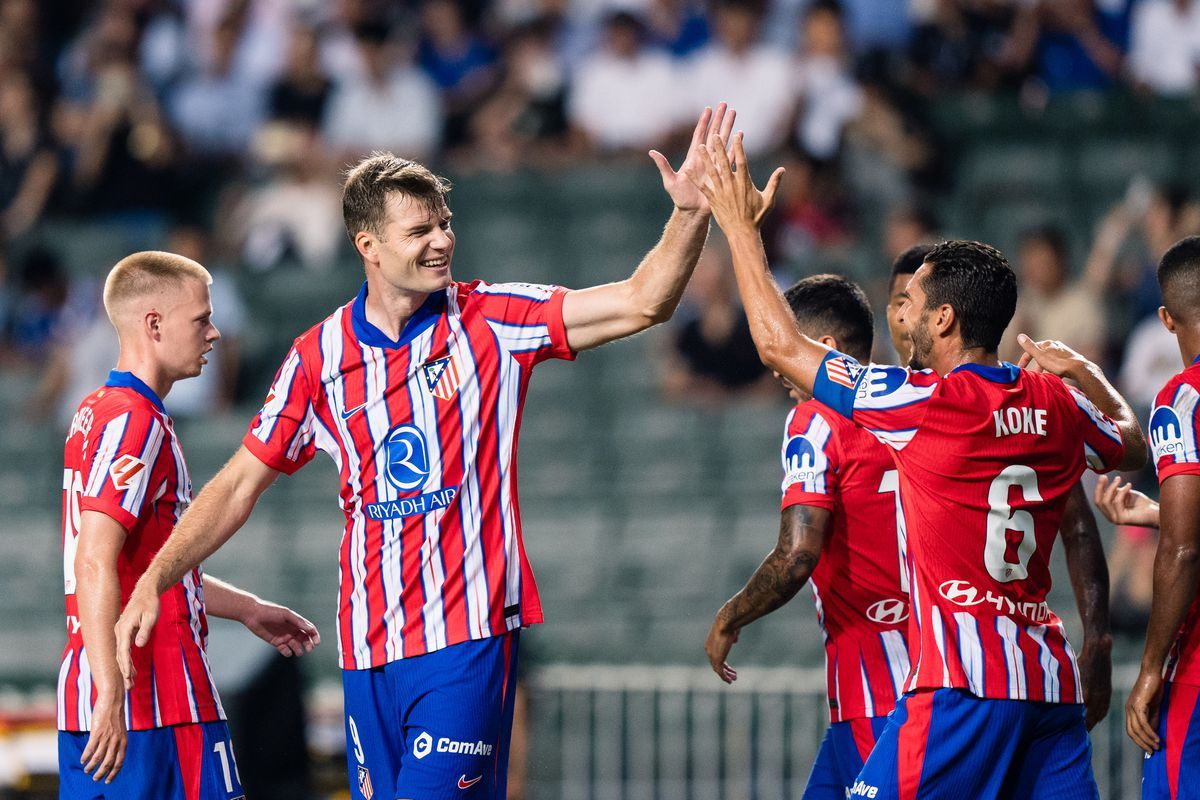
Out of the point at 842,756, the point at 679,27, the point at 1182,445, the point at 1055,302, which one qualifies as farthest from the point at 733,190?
the point at 679,27

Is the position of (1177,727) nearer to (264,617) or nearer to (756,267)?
(756,267)

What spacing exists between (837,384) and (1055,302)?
7033 mm

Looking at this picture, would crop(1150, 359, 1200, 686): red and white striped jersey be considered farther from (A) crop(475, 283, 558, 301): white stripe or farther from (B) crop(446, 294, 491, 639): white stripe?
(B) crop(446, 294, 491, 639): white stripe

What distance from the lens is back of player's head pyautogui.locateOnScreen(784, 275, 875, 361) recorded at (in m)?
5.82

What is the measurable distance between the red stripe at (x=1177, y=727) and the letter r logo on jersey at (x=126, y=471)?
136 inches

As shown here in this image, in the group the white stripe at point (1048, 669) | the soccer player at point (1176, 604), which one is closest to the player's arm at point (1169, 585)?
the soccer player at point (1176, 604)

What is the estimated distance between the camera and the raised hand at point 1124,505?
224 inches

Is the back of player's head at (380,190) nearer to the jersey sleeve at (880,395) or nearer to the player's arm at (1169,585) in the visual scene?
the jersey sleeve at (880,395)

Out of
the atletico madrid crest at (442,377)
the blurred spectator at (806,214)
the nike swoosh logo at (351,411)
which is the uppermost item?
the blurred spectator at (806,214)

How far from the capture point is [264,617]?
5.77 m

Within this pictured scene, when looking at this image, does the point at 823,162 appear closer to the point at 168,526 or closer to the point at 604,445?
the point at 604,445

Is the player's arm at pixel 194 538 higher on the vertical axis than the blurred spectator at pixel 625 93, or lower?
lower

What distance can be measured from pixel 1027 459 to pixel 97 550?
291cm

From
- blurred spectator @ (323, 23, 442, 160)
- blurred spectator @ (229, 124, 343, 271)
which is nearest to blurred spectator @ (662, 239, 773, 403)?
blurred spectator @ (323, 23, 442, 160)
